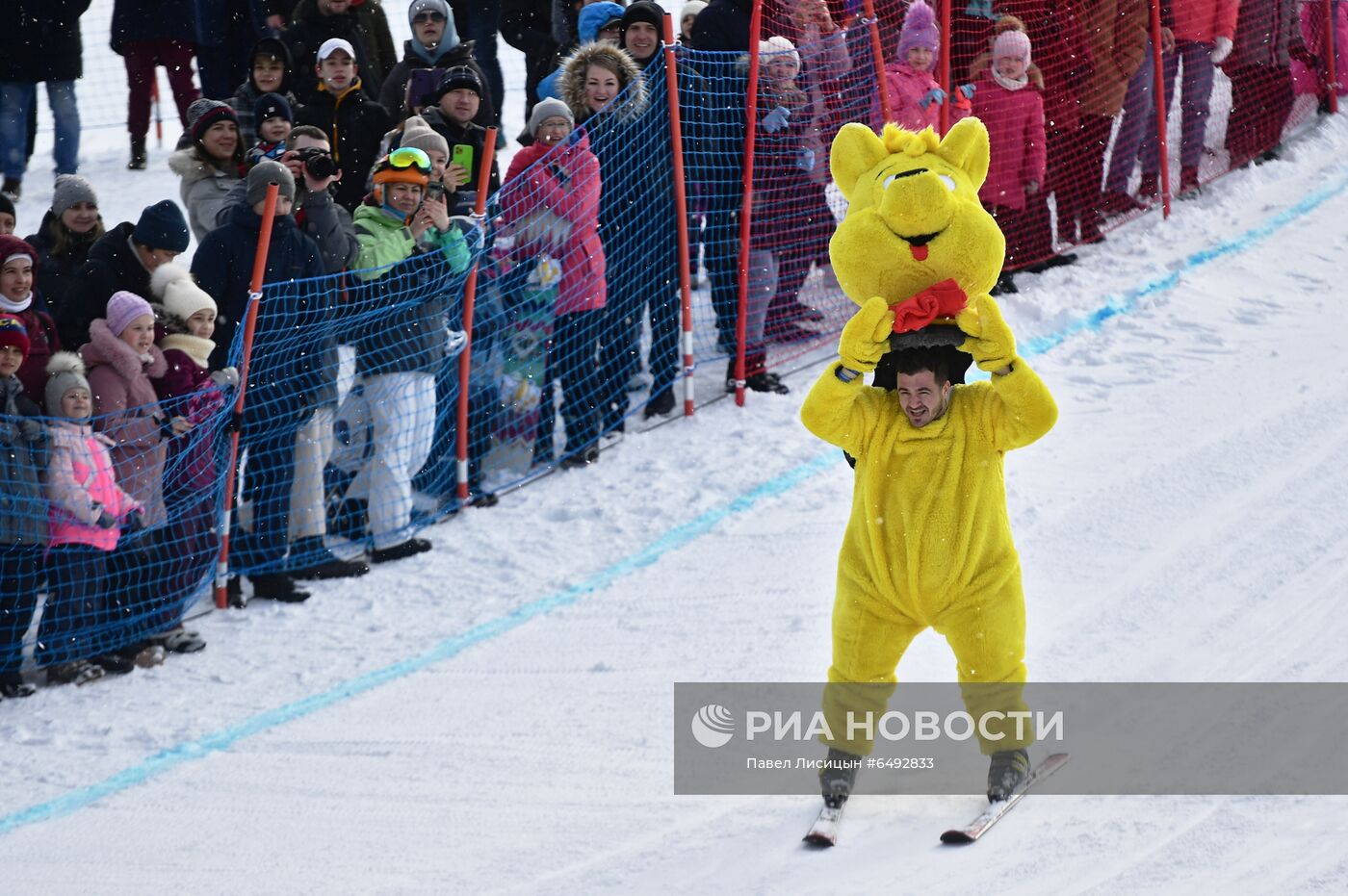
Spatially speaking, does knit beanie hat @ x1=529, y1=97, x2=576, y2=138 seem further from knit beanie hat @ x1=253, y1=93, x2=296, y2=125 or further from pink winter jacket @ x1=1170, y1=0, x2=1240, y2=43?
pink winter jacket @ x1=1170, y1=0, x2=1240, y2=43

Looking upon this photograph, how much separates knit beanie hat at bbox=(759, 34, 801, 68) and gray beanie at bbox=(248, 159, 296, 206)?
2698 mm

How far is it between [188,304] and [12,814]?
2129 millimetres

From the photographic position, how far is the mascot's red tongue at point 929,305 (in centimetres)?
525

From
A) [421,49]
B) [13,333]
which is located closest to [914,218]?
[13,333]

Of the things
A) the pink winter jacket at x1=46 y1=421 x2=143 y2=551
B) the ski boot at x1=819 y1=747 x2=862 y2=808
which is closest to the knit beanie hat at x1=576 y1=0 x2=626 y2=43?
the pink winter jacket at x1=46 y1=421 x2=143 y2=551

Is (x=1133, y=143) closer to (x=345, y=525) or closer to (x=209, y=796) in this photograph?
(x=345, y=525)

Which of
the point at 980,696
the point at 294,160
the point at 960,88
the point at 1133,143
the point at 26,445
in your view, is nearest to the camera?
the point at 980,696

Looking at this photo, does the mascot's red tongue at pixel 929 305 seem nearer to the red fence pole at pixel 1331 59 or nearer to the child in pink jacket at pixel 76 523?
the child in pink jacket at pixel 76 523

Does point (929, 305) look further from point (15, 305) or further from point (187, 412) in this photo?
point (15, 305)

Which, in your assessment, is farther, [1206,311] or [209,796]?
[1206,311]

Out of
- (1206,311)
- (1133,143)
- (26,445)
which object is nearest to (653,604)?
(26,445)

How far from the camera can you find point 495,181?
30.6ft

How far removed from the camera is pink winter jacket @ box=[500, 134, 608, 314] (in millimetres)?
8211

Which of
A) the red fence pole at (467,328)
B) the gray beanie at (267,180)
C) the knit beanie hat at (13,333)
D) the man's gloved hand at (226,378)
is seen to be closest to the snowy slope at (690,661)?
the red fence pole at (467,328)
